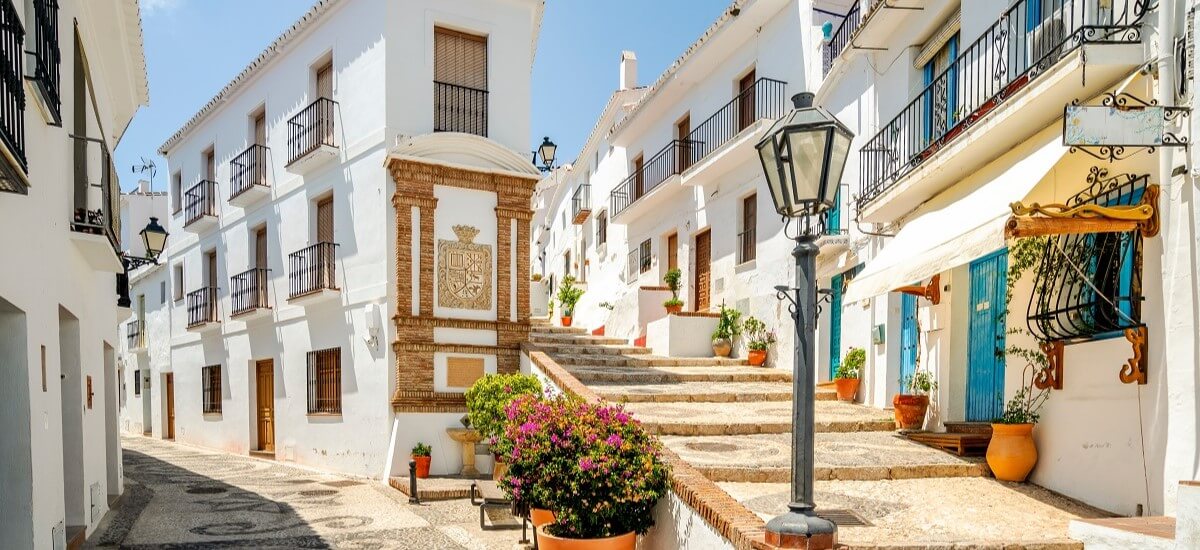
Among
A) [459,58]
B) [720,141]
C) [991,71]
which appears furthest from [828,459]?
[720,141]

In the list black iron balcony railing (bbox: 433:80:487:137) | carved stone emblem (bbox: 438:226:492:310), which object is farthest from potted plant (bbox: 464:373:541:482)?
black iron balcony railing (bbox: 433:80:487:137)

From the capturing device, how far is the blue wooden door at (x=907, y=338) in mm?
10422

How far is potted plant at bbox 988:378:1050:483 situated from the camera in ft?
24.0

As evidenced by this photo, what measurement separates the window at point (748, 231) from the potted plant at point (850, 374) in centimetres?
443

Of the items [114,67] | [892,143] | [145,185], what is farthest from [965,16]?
[145,185]

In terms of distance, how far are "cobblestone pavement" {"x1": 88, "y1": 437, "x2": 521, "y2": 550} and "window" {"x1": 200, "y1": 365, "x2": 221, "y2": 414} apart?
4419 millimetres

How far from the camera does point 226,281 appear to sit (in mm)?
18672

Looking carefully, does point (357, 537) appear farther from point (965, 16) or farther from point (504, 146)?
point (965, 16)

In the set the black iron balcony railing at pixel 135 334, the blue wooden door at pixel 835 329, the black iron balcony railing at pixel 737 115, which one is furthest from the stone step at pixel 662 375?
the black iron balcony railing at pixel 135 334

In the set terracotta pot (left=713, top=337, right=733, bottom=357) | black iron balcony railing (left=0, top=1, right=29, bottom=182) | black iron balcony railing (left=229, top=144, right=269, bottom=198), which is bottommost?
terracotta pot (left=713, top=337, right=733, bottom=357)

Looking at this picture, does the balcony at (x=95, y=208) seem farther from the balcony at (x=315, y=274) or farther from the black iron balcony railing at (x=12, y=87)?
the balcony at (x=315, y=274)

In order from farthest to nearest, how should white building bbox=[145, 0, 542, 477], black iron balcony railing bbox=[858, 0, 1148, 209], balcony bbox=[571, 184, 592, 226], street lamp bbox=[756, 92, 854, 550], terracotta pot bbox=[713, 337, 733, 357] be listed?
balcony bbox=[571, 184, 592, 226] < terracotta pot bbox=[713, 337, 733, 357] < white building bbox=[145, 0, 542, 477] < black iron balcony railing bbox=[858, 0, 1148, 209] < street lamp bbox=[756, 92, 854, 550]

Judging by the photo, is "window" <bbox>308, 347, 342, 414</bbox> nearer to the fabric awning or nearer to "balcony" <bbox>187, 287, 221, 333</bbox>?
"balcony" <bbox>187, 287, 221, 333</bbox>

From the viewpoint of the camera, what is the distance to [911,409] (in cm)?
953
